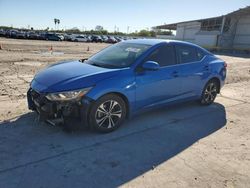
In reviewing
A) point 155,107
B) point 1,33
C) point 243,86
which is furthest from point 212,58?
point 1,33

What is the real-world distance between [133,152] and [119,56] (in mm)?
2059

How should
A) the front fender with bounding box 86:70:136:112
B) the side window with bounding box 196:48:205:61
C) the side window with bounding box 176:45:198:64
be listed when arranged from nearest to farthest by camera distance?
the front fender with bounding box 86:70:136:112, the side window with bounding box 176:45:198:64, the side window with bounding box 196:48:205:61

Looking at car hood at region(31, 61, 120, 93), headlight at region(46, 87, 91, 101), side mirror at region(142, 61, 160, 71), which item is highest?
side mirror at region(142, 61, 160, 71)

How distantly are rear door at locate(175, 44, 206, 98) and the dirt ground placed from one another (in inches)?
23.1

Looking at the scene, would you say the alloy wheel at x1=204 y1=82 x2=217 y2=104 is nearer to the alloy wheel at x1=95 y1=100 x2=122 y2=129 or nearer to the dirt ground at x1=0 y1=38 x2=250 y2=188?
the dirt ground at x1=0 y1=38 x2=250 y2=188

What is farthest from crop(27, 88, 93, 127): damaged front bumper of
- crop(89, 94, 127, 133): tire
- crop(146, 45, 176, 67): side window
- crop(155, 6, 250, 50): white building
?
crop(155, 6, 250, 50): white building

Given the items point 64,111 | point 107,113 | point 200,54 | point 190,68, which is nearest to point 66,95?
point 64,111

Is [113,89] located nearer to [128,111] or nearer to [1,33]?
[128,111]

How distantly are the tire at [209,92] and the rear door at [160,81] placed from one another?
1.16m

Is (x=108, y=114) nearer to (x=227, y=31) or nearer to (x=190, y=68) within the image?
(x=190, y=68)

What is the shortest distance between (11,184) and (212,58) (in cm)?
534

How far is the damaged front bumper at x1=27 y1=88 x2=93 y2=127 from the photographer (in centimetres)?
424

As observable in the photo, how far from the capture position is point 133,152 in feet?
13.5

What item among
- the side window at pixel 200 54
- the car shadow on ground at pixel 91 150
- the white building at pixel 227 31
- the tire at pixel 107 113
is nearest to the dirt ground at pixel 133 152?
the car shadow on ground at pixel 91 150
